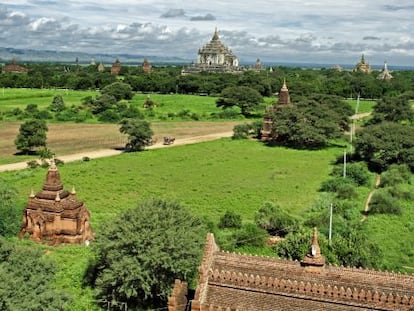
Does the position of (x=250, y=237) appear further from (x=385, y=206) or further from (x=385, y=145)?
(x=385, y=145)

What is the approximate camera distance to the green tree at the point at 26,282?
1950 centimetres

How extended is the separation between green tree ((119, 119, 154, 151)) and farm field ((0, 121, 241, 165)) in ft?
12.4

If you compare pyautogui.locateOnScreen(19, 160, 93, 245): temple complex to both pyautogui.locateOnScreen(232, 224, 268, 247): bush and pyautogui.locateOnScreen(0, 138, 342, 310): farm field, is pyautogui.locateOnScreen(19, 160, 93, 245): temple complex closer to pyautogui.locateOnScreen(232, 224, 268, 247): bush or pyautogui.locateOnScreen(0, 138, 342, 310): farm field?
pyautogui.locateOnScreen(0, 138, 342, 310): farm field

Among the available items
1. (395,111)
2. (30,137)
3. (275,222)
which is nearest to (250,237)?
(275,222)

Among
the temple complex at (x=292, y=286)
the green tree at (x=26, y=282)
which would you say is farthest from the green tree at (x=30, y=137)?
the temple complex at (x=292, y=286)

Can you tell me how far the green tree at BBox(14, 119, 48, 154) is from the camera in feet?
209

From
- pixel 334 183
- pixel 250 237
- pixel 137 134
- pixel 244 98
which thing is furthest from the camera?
pixel 244 98

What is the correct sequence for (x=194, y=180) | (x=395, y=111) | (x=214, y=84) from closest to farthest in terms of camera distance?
(x=194, y=180), (x=395, y=111), (x=214, y=84)

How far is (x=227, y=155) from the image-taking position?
63.6 meters

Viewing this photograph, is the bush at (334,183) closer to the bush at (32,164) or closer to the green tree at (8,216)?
the green tree at (8,216)

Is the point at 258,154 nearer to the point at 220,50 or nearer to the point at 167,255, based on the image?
the point at 167,255

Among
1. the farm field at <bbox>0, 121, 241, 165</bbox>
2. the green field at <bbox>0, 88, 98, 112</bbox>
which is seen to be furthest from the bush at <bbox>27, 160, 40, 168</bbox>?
the green field at <bbox>0, 88, 98, 112</bbox>

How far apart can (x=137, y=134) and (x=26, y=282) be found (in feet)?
149

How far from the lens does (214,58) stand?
580 ft
